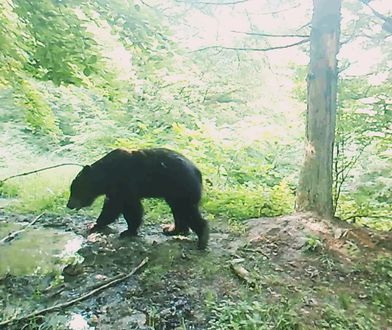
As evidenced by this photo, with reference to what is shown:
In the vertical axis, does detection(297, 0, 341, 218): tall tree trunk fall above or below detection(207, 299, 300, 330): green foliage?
above

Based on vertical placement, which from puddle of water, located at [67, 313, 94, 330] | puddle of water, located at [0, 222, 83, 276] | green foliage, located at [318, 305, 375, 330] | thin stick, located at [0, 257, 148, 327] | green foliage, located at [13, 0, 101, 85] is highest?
green foliage, located at [13, 0, 101, 85]

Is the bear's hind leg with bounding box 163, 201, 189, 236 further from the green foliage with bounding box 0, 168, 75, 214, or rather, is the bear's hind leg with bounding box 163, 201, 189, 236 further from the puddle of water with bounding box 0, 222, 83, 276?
the green foliage with bounding box 0, 168, 75, 214

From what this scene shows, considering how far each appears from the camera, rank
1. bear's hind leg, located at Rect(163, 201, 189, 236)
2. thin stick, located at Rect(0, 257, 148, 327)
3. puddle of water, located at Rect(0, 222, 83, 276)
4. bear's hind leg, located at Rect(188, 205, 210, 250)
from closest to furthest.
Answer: thin stick, located at Rect(0, 257, 148, 327) → puddle of water, located at Rect(0, 222, 83, 276) → bear's hind leg, located at Rect(188, 205, 210, 250) → bear's hind leg, located at Rect(163, 201, 189, 236)

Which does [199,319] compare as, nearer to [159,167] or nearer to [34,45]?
[159,167]

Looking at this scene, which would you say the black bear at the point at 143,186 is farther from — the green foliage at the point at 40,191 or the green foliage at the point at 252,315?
the green foliage at the point at 40,191

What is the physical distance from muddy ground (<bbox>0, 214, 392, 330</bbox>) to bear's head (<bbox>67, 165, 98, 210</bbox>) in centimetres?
42

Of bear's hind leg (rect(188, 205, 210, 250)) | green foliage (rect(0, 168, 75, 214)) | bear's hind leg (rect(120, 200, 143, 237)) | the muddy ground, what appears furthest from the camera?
green foliage (rect(0, 168, 75, 214))

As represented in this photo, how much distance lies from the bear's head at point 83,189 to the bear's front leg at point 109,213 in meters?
0.29

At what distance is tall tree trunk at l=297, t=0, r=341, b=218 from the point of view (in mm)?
6062

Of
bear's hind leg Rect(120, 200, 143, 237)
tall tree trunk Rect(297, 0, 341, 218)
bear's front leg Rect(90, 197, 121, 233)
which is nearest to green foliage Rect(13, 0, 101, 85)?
bear's front leg Rect(90, 197, 121, 233)

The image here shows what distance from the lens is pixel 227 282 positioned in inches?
172

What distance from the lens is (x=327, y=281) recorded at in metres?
4.63

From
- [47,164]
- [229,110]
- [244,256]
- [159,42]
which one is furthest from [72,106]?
[244,256]

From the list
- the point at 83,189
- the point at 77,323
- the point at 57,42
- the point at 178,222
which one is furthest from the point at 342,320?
the point at 57,42
